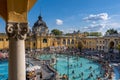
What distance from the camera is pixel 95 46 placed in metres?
53.2

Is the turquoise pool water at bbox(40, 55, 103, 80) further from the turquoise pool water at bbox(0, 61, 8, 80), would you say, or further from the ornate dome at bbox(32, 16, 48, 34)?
the ornate dome at bbox(32, 16, 48, 34)

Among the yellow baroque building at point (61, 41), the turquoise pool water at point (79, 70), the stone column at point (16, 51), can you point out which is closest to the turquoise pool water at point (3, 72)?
the turquoise pool water at point (79, 70)

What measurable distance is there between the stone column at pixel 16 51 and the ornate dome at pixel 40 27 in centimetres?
4961

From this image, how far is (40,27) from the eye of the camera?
176 feet

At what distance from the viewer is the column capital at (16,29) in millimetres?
2570

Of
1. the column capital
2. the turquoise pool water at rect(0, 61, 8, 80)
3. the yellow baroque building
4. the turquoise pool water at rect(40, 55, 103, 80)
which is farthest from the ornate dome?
the column capital

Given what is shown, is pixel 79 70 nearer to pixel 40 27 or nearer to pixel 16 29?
pixel 16 29

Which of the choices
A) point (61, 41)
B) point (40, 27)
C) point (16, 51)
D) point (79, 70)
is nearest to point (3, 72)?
point (79, 70)

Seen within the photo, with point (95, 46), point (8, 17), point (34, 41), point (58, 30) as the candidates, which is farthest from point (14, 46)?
point (58, 30)

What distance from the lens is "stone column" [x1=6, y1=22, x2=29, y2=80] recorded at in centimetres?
254

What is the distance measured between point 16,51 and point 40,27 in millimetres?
51357

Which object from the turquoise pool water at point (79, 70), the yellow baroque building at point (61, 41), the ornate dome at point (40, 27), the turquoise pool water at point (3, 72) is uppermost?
the ornate dome at point (40, 27)

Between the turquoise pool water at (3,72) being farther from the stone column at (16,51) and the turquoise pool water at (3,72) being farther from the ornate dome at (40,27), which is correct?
the ornate dome at (40,27)

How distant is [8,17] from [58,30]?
67.8 metres
